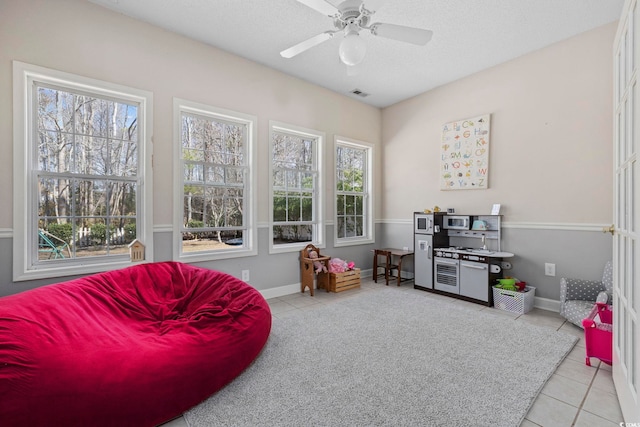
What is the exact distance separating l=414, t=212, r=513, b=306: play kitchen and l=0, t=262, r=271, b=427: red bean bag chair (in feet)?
8.39

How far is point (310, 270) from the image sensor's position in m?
3.89

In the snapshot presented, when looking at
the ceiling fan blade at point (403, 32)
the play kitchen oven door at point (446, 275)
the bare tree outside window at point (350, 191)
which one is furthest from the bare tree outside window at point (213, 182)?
the play kitchen oven door at point (446, 275)

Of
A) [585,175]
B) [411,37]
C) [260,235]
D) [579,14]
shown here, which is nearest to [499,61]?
[579,14]

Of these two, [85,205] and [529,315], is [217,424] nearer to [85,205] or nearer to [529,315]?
[85,205]

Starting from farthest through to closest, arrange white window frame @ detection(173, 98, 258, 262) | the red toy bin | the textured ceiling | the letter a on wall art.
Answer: the letter a on wall art, white window frame @ detection(173, 98, 258, 262), the textured ceiling, the red toy bin

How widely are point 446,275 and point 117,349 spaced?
356 cm

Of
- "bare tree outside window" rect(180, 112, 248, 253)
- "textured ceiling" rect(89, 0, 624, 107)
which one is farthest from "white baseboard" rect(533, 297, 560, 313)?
"bare tree outside window" rect(180, 112, 248, 253)

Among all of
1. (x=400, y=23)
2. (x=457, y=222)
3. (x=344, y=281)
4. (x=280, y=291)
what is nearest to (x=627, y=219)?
(x=400, y=23)

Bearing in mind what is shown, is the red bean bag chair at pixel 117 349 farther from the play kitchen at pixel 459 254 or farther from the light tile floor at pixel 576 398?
the play kitchen at pixel 459 254

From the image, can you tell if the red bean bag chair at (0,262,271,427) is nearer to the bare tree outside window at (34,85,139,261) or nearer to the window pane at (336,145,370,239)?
the bare tree outside window at (34,85,139,261)

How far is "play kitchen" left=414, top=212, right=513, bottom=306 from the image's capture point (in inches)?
135

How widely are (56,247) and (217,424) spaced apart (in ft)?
7.17

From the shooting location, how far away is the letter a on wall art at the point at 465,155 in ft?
12.5

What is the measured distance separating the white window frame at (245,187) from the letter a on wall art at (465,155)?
2685mm
